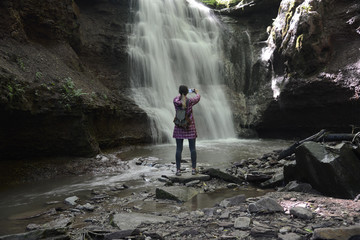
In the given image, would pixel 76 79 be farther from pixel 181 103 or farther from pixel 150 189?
pixel 150 189

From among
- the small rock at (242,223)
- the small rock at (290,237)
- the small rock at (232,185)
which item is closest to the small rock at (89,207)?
the small rock at (242,223)

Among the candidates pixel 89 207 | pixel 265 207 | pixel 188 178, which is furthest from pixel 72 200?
pixel 265 207

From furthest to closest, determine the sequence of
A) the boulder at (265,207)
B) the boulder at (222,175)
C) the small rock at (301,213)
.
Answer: the boulder at (222,175)
the boulder at (265,207)
the small rock at (301,213)

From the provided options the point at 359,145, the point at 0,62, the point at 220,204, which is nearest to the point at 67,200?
the point at 220,204

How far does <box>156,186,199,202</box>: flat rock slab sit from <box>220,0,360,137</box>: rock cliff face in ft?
29.8

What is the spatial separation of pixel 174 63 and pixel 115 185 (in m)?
10.6

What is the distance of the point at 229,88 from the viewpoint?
1612cm

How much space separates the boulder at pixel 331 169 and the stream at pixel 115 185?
3.06 feet

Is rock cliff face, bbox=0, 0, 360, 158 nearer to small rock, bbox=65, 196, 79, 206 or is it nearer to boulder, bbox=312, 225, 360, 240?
small rock, bbox=65, 196, 79, 206

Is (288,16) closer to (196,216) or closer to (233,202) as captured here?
(233,202)

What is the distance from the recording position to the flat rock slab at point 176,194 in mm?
4281

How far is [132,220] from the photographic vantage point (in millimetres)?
3154

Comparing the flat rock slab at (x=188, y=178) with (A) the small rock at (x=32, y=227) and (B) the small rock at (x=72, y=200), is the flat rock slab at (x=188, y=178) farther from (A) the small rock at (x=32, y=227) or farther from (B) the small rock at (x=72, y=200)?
(A) the small rock at (x=32, y=227)

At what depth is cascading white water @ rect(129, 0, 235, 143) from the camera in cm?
1330
